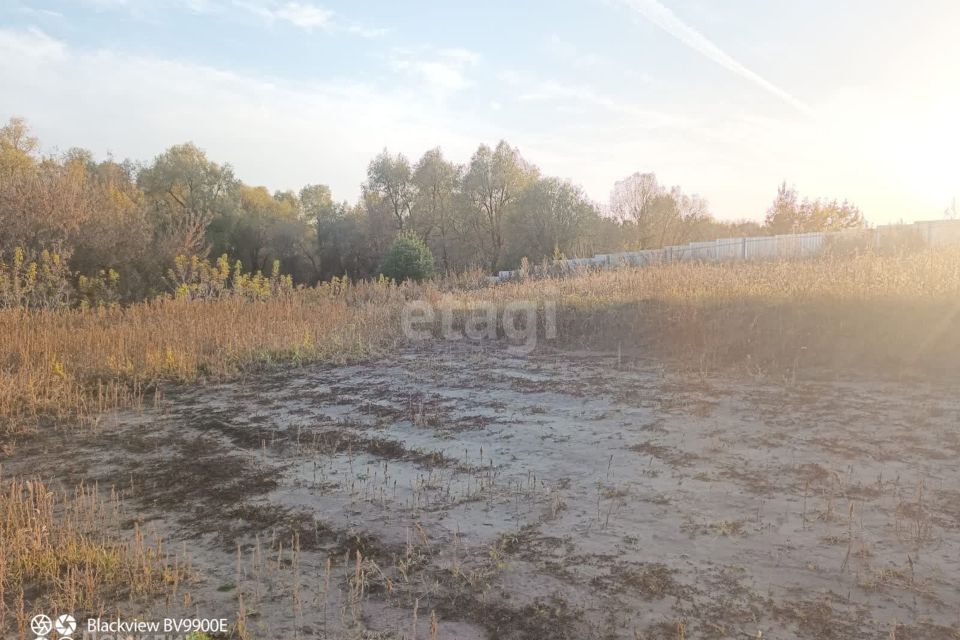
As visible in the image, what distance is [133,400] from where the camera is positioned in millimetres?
7223

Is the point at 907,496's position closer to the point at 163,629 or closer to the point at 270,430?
the point at 163,629

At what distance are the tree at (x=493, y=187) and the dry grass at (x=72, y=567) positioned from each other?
1319 inches

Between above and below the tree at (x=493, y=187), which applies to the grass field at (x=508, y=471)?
below

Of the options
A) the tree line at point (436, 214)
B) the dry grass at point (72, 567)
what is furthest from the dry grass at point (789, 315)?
the tree line at point (436, 214)

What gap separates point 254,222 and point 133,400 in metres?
34.3

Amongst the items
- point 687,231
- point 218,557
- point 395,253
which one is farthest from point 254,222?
point 218,557

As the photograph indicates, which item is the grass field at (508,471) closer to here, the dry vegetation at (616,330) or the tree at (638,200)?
the dry vegetation at (616,330)

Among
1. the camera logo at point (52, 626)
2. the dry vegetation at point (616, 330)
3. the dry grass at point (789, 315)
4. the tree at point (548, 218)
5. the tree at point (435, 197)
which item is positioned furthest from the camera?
the tree at point (435, 197)

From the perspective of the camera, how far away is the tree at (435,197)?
126ft

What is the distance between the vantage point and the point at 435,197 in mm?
38844

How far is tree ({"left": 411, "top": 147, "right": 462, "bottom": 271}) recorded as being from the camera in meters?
38.4
